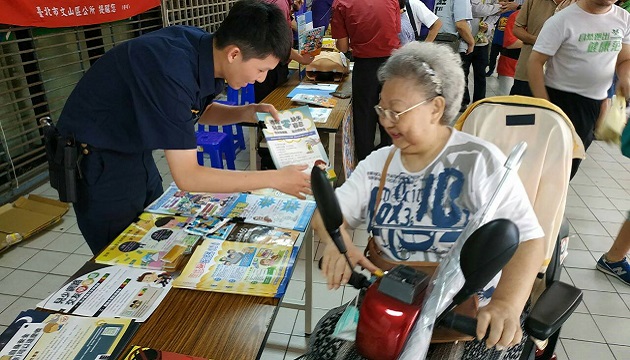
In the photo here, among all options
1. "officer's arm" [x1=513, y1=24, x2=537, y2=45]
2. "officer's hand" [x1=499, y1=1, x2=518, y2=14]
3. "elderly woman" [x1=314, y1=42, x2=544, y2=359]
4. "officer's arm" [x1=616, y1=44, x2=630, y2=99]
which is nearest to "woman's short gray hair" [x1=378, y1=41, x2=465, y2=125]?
"elderly woman" [x1=314, y1=42, x2=544, y2=359]

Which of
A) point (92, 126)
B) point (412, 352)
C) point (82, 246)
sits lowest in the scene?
point (82, 246)

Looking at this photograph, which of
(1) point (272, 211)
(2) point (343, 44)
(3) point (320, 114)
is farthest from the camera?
(2) point (343, 44)

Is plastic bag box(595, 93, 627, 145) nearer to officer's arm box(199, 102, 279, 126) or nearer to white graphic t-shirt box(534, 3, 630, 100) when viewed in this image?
white graphic t-shirt box(534, 3, 630, 100)

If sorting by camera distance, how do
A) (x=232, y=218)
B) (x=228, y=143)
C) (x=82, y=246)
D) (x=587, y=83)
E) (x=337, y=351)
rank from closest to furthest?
1. (x=337, y=351)
2. (x=232, y=218)
3. (x=587, y=83)
4. (x=82, y=246)
5. (x=228, y=143)

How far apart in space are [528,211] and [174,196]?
4.25 ft

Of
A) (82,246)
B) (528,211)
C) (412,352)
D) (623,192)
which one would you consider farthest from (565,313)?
(623,192)

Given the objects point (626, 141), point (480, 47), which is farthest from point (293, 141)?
A: point (480, 47)

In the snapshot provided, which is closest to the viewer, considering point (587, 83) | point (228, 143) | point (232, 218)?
point (232, 218)

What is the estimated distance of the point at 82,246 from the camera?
2.85 m

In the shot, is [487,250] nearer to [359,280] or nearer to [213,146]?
[359,280]

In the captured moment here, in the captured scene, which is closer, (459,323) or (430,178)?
(459,323)

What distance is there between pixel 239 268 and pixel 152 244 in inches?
12.8

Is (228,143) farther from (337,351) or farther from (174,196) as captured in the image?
(337,351)

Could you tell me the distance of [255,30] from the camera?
136 centimetres
